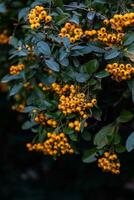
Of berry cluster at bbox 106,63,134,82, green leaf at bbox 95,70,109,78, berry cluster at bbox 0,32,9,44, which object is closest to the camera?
berry cluster at bbox 106,63,134,82

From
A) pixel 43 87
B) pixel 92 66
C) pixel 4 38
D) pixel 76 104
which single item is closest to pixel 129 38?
pixel 92 66

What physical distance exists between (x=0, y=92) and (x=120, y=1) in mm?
1763

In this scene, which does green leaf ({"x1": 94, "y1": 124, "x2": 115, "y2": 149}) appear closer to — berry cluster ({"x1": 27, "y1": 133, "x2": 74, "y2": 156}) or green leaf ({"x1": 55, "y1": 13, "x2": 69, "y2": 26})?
berry cluster ({"x1": 27, "y1": 133, "x2": 74, "y2": 156})

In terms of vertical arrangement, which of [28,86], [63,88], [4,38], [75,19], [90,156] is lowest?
[90,156]

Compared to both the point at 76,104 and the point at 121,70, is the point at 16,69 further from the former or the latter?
the point at 121,70

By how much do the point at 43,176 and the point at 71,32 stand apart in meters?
2.57

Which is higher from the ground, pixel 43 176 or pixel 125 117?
pixel 125 117

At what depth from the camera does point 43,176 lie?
406cm

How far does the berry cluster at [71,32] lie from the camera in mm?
1630

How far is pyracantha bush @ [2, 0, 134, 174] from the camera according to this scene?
5.29 feet

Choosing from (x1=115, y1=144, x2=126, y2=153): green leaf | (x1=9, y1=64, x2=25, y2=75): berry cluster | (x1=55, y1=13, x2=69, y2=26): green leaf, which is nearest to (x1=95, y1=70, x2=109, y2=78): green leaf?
(x1=55, y1=13, x2=69, y2=26): green leaf

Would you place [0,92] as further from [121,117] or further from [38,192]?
[121,117]

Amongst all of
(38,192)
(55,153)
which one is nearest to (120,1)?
(55,153)

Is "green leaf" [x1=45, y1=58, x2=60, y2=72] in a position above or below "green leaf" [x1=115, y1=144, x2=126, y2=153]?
above
